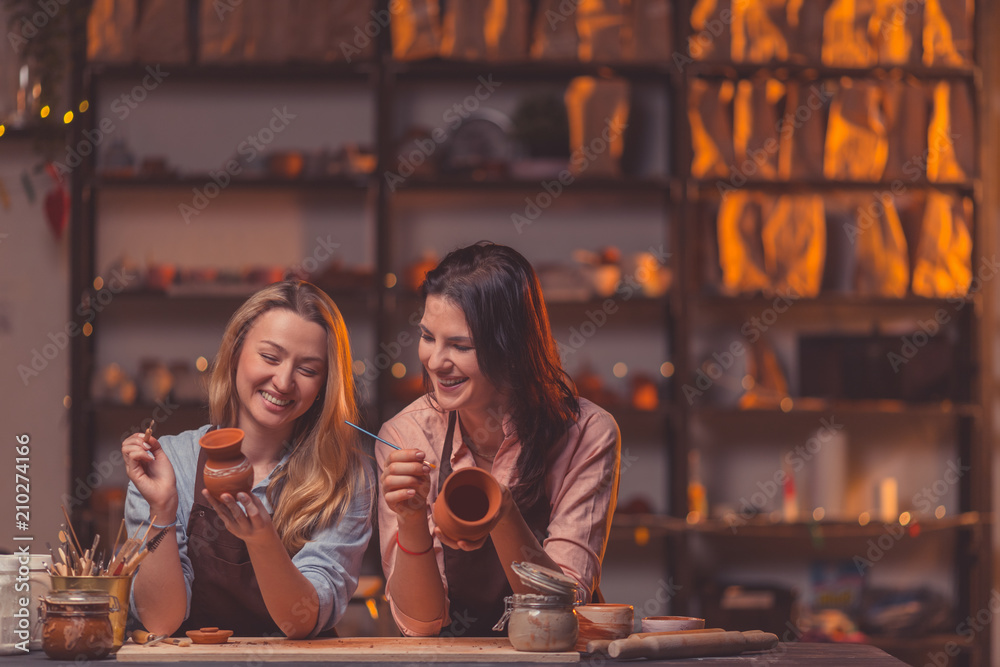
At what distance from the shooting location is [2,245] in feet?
12.9

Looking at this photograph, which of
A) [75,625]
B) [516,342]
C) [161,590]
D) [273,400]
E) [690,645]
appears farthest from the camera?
[516,342]

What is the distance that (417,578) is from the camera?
5.72 ft

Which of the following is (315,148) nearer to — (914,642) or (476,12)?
(476,12)

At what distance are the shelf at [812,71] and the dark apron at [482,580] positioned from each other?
7.49 ft

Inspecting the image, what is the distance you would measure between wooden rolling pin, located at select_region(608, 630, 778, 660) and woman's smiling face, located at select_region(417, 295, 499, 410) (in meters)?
0.55

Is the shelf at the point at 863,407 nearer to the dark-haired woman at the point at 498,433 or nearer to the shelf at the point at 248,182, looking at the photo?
the shelf at the point at 248,182

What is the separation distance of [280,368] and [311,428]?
0.46 ft

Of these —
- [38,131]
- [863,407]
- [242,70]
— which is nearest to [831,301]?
[863,407]

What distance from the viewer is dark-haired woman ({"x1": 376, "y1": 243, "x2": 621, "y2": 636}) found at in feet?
6.18

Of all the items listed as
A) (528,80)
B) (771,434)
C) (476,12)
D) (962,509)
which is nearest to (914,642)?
(962,509)

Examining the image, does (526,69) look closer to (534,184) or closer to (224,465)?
(534,184)

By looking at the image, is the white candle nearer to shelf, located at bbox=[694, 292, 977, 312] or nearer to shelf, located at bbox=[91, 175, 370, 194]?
shelf, located at bbox=[694, 292, 977, 312]

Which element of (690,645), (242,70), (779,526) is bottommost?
(779,526)

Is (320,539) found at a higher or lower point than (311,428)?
lower
